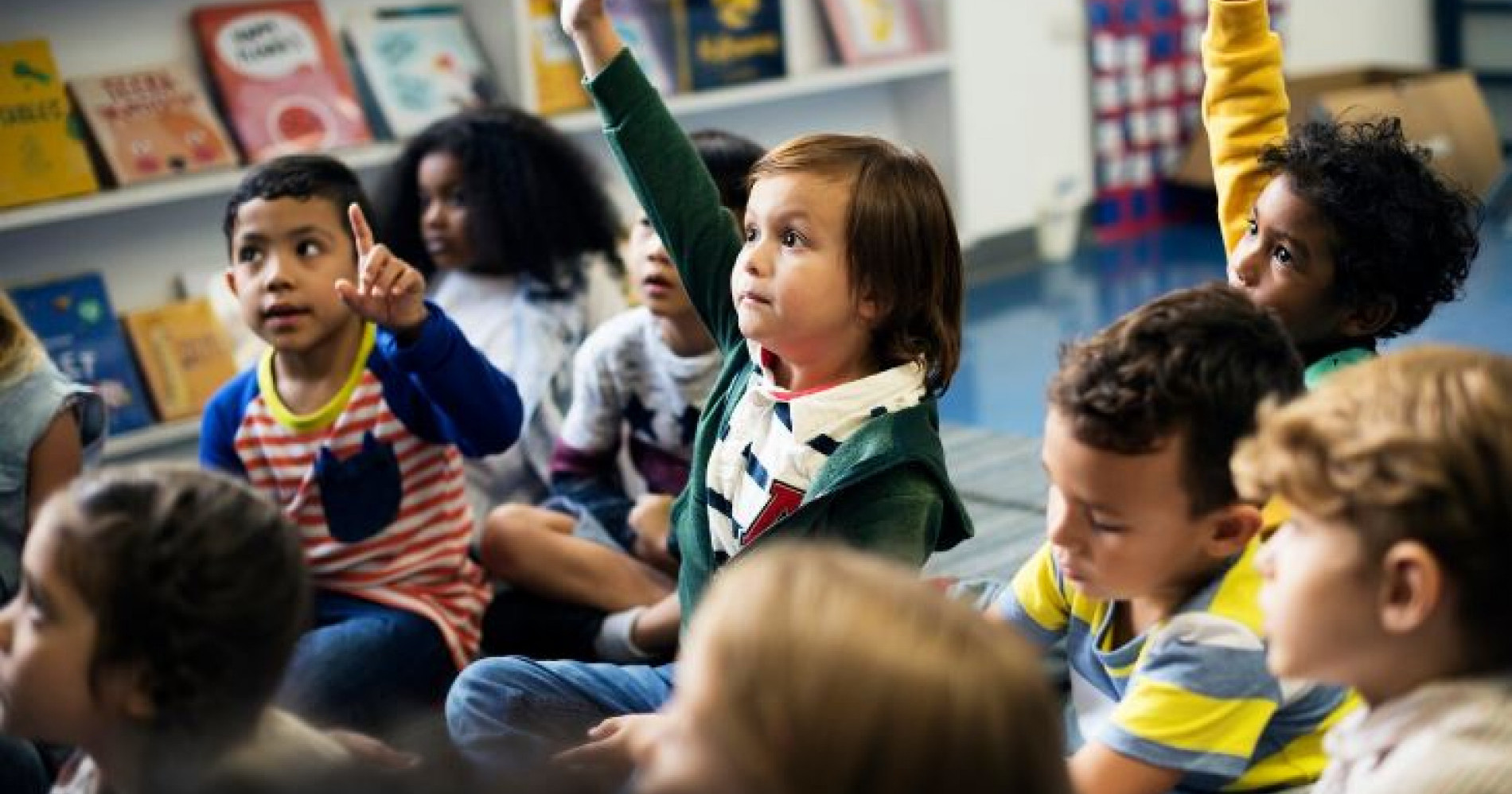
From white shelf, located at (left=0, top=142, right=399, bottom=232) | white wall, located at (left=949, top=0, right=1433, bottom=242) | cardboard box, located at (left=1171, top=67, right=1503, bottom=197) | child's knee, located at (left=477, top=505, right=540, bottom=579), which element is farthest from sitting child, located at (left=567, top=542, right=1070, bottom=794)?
cardboard box, located at (left=1171, top=67, right=1503, bottom=197)

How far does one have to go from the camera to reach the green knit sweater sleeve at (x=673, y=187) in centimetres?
166

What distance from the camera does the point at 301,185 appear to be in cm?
201

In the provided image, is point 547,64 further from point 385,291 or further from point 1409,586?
point 1409,586

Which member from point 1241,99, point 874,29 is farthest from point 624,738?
point 874,29

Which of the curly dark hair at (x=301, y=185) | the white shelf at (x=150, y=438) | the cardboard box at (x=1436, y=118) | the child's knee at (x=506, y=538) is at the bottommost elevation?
the cardboard box at (x=1436, y=118)

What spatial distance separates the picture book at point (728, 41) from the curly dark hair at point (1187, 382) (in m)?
2.87

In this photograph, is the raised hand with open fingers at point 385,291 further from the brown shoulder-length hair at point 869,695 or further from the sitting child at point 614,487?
the brown shoulder-length hair at point 869,695

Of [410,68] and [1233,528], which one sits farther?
[410,68]

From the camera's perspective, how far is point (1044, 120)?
4914mm

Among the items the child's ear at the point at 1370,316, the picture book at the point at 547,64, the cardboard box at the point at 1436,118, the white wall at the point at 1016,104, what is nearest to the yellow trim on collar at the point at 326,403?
the child's ear at the point at 1370,316

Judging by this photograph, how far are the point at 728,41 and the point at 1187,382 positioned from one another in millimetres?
3002

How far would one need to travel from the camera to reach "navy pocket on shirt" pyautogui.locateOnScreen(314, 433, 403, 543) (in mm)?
1973

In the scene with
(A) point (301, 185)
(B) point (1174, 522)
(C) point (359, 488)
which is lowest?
(C) point (359, 488)

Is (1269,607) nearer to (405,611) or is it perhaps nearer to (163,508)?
(163,508)
